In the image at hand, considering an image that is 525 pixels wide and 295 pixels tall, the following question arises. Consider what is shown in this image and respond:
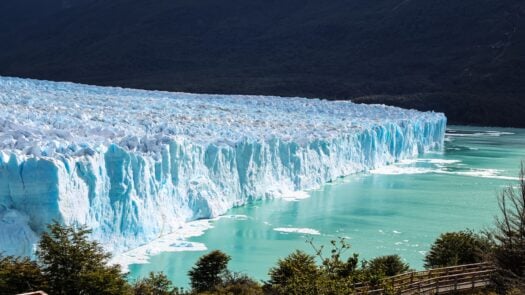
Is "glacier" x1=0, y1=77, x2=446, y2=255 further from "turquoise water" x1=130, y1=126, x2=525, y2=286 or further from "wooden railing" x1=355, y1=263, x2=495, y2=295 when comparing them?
"wooden railing" x1=355, y1=263, x2=495, y2=295

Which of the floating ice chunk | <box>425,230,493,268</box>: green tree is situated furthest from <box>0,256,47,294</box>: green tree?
the floating ice chunk

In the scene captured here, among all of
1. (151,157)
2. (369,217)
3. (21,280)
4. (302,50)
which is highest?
(302,50)

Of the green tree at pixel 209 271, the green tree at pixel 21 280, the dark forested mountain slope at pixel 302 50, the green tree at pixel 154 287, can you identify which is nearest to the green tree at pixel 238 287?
the green tree at pixel 209 271

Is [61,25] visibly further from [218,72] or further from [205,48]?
[218,72]

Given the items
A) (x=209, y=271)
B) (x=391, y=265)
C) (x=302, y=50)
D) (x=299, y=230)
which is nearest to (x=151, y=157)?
(x=299, y=230)

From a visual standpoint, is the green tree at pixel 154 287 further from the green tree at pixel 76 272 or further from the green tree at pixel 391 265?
the green tree at pixel 391 265

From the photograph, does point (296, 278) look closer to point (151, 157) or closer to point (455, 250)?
point (455, 250)
